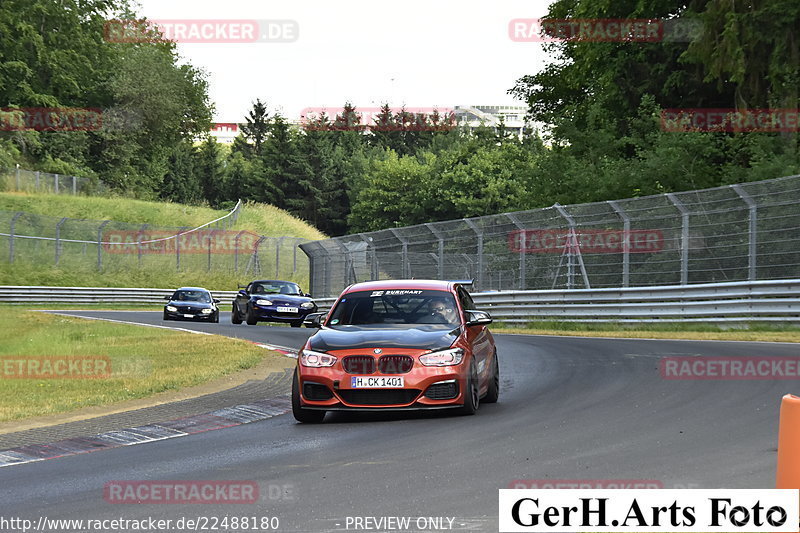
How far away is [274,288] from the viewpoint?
3306 cm

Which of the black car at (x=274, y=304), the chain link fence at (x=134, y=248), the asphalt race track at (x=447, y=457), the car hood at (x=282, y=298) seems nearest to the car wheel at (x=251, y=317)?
the black car at (x=274, y=304)

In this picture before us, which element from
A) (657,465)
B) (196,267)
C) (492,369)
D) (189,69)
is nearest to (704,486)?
(657,465)

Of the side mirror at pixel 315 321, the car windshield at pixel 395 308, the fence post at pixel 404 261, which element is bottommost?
the side mirror at pixel 315 321

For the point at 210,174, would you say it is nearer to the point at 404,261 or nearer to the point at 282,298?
the point at 404,261

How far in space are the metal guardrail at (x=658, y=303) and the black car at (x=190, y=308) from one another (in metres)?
11.0

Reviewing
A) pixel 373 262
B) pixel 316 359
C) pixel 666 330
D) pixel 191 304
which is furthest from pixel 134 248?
pixel 316 359

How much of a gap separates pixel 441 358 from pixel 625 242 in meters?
14.9

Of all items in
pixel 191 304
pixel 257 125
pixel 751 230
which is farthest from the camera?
pixel 257 125

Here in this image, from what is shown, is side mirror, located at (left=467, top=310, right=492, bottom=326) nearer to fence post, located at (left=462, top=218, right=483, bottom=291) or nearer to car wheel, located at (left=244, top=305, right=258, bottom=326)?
fence post, located at (left=462, top=218, right=483, bottom=291)

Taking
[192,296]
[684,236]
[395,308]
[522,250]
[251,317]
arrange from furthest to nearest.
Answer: [192,296]
[251,317]
[522,250]
[684,236]
[395,308]

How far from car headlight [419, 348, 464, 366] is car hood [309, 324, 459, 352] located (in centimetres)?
8

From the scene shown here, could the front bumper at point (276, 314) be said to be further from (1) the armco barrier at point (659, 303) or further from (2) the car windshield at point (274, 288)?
(1) the armco barrier at point (659, 303)

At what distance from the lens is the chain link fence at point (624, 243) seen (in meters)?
21.8

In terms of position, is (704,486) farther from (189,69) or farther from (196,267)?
(189,69)
